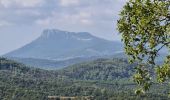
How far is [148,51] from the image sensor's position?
29.1m

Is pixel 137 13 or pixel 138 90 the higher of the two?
pixel 137 13

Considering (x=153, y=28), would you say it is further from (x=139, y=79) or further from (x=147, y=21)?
(x=139, y=79)

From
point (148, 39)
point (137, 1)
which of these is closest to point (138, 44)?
point (148, 39)

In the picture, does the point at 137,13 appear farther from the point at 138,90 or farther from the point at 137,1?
the point at 138,90

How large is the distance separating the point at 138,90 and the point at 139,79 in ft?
2.47

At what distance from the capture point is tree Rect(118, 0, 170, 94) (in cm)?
2769

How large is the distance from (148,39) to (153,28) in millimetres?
721

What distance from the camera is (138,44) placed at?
2877 centimetres

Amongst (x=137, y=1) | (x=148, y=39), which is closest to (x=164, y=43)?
(x=148, y=39)

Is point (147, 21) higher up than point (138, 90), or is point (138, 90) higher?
point (147, 21)

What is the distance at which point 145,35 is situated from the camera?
93.4 ft

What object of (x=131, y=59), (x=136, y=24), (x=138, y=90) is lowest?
(x=138, y=90)

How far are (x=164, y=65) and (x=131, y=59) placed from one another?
7.18 ft

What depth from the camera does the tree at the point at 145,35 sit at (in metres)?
27.7
